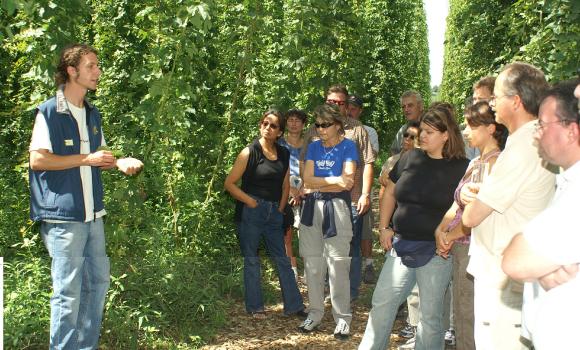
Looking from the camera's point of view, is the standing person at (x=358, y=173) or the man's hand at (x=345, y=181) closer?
the man's hand at (x=345, y=181)

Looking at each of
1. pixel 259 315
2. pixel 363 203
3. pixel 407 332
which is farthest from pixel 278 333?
pixel 363 203

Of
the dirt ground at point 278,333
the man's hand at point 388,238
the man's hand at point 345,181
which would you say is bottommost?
the dirt ground at point 278,333

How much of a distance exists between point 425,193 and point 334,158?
145 cm

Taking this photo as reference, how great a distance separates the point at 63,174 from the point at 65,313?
84 centimetres

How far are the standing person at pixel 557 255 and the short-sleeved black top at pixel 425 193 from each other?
5.21 ft

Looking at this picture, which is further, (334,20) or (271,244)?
(334,20)

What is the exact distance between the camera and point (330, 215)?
16.9 feet

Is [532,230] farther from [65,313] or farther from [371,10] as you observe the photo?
[371,10]

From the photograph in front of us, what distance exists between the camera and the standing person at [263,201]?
559 cm

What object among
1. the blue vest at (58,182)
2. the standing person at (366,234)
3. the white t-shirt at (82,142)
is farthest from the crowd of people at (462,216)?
the blue vest at (58,182)

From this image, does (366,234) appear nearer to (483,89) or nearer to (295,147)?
(295,147)

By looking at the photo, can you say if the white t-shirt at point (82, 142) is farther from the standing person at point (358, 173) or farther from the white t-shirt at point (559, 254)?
the white t-shirt at point (559, 254)

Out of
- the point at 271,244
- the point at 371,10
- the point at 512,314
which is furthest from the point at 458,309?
the point at 371,10

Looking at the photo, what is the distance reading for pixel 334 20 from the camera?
732 centimetres
